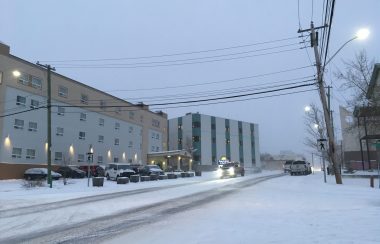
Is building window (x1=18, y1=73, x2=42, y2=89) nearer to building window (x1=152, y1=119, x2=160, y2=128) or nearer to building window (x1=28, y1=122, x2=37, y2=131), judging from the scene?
building window (x1=28, y1=122, x2=37, y2=131)

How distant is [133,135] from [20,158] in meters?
28.7

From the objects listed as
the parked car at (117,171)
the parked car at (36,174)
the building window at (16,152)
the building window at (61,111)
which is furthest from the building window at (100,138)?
the parked car at (36,174)

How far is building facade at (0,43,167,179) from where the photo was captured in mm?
44969

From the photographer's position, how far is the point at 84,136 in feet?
192

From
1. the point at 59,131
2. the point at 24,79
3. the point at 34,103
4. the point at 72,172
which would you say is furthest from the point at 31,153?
the point at 24,79

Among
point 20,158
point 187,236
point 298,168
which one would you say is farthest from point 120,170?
point 187,236

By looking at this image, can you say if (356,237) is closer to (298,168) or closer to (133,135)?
(298,168)

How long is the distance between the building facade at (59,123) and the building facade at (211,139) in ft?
88.3

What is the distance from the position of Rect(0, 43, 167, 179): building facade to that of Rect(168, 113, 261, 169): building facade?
88.3ft

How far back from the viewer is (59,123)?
5341cm

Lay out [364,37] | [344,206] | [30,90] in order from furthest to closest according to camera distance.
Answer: [30,90]
[364,37]
[344,206]

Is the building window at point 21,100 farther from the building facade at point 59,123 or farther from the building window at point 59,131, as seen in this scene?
the building window at point 59,131

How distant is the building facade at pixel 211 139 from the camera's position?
10244 cm

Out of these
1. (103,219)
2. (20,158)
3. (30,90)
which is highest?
(30,90)
